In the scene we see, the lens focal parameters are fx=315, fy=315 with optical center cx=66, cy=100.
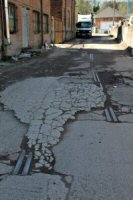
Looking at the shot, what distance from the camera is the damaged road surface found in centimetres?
392

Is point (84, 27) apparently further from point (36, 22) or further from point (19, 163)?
point (19, 163)

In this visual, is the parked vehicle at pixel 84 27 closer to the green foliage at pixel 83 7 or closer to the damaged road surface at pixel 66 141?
the damaged road surface at pixel 66 141

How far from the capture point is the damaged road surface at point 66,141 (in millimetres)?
3924

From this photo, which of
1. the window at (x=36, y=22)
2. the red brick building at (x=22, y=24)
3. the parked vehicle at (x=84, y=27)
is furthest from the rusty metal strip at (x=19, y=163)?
the parked vehicle at (x=84, y=27)

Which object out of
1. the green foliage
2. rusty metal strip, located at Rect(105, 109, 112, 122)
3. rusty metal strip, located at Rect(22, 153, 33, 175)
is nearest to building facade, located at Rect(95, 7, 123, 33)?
the green foliage

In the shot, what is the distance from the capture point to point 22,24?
20375 mm

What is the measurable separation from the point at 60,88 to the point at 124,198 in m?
6.26

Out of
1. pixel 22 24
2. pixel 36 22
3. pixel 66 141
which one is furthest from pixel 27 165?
pixel 36 22

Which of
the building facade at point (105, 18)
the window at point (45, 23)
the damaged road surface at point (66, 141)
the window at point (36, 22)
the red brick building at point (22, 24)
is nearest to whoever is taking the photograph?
the damaged road surface at point (66, 141)

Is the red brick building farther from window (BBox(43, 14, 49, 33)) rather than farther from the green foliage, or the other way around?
the green foliage

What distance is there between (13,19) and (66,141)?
1464cm

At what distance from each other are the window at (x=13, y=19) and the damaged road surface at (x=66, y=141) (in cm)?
877

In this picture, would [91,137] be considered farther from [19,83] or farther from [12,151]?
[19,83]

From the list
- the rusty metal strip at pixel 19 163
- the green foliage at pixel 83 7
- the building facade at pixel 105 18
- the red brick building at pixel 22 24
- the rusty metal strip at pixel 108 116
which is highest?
the green foliage at pixel 83 7
